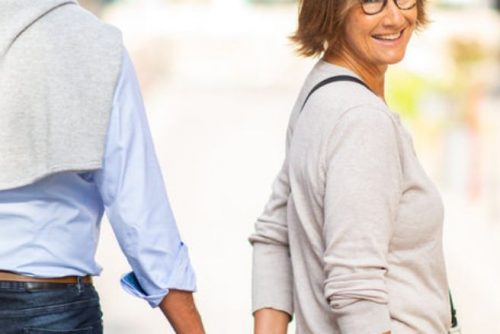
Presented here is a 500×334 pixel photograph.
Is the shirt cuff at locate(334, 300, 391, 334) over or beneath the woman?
beneath

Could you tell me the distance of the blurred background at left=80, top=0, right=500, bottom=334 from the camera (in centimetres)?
884

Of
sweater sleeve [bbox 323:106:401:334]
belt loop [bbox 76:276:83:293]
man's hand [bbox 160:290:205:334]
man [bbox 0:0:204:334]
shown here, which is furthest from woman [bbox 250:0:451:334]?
belt loop [bbox 76:276:83:293]

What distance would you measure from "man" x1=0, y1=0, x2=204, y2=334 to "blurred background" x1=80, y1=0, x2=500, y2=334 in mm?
962

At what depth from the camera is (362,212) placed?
2.76m

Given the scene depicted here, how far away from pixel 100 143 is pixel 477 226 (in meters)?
9.38

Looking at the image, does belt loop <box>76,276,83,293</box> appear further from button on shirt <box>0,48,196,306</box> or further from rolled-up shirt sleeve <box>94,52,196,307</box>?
rolled-up shirt sleeve <box>94,52,196,307</box>

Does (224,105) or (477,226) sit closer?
(477,226)

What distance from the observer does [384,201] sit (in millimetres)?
2770

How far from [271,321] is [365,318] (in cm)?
48

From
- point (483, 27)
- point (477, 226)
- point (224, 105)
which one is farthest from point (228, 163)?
point (483, 27)

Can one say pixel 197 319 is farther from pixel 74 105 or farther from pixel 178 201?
pixel 178 201

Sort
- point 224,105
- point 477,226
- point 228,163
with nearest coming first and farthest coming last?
point 477,226 < point 228,163 < point 224,105

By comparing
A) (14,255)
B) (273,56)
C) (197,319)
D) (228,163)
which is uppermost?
(14,255)

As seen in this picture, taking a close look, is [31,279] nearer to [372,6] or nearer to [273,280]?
[273,280]
